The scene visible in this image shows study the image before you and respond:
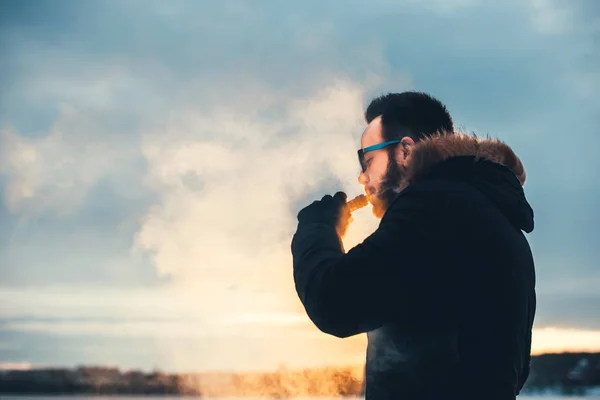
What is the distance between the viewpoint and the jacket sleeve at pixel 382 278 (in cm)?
281

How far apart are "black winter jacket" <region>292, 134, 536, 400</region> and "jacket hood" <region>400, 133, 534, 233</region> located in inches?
4.7

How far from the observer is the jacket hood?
3164 millimetres

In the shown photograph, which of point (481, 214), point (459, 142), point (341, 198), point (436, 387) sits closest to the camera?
point (436, 387)

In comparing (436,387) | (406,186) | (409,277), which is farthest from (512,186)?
(436,387)

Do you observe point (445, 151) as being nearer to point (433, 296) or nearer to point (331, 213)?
point (331, 213)

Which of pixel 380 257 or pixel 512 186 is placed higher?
pixel 512 186

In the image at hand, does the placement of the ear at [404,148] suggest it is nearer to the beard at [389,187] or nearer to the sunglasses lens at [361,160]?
the beard at [389,187]

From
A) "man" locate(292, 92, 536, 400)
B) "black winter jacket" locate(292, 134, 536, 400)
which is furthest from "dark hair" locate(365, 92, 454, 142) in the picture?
"black winter jacket" locate(292, 134, 536, 400)

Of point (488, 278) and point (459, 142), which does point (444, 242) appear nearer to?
point (488, 278)

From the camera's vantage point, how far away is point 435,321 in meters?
2.83

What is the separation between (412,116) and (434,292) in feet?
4.21

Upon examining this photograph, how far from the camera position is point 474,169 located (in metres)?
3.19

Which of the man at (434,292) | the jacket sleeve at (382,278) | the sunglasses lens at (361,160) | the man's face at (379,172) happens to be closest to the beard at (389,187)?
the man's face at (379,172)

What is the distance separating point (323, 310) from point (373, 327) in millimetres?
236
